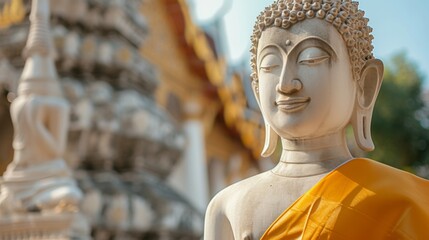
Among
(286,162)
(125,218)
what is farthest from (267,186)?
(125,218)

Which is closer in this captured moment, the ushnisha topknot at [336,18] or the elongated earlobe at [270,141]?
the ushnisha topknot at [336,18]

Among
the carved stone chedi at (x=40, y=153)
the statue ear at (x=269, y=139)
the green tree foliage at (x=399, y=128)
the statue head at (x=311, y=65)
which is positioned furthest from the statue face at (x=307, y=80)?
the green tree foliage at (x=399, y=128)

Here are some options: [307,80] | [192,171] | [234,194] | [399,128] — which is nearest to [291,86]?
[307,80]

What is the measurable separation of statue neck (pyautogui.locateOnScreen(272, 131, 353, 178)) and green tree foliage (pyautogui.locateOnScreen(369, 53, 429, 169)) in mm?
10262

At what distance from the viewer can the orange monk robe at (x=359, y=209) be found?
1.01 m

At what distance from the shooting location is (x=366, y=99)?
1.23 m

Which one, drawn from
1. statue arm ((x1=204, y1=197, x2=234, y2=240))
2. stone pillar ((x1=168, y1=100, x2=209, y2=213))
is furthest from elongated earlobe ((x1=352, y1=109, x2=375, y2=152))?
stone pillar ((x1=168, y1=100, x2=209, y2=213))

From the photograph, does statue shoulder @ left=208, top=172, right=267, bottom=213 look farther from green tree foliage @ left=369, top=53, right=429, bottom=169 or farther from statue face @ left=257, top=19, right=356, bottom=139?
green tree foliage @ left=369, top=53, right=429, bottom=169

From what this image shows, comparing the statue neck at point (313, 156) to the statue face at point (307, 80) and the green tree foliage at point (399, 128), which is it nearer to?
the statue face at point (307, 80)

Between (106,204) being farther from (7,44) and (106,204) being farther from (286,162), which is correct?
(286,162)

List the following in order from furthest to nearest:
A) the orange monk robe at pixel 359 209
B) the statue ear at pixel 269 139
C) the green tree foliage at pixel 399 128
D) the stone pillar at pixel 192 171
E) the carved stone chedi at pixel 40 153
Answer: the green tree foliage at pixel 399 128, the stone pillar at pixel 192 171, the carved stone chedi at pixel 40 153, the statue ear at pixel 269 139, the orange monk robe at pixel 359 209

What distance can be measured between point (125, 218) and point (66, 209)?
38.1 inches

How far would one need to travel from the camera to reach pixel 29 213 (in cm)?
286

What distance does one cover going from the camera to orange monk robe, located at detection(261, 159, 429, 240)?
3.31 feet
